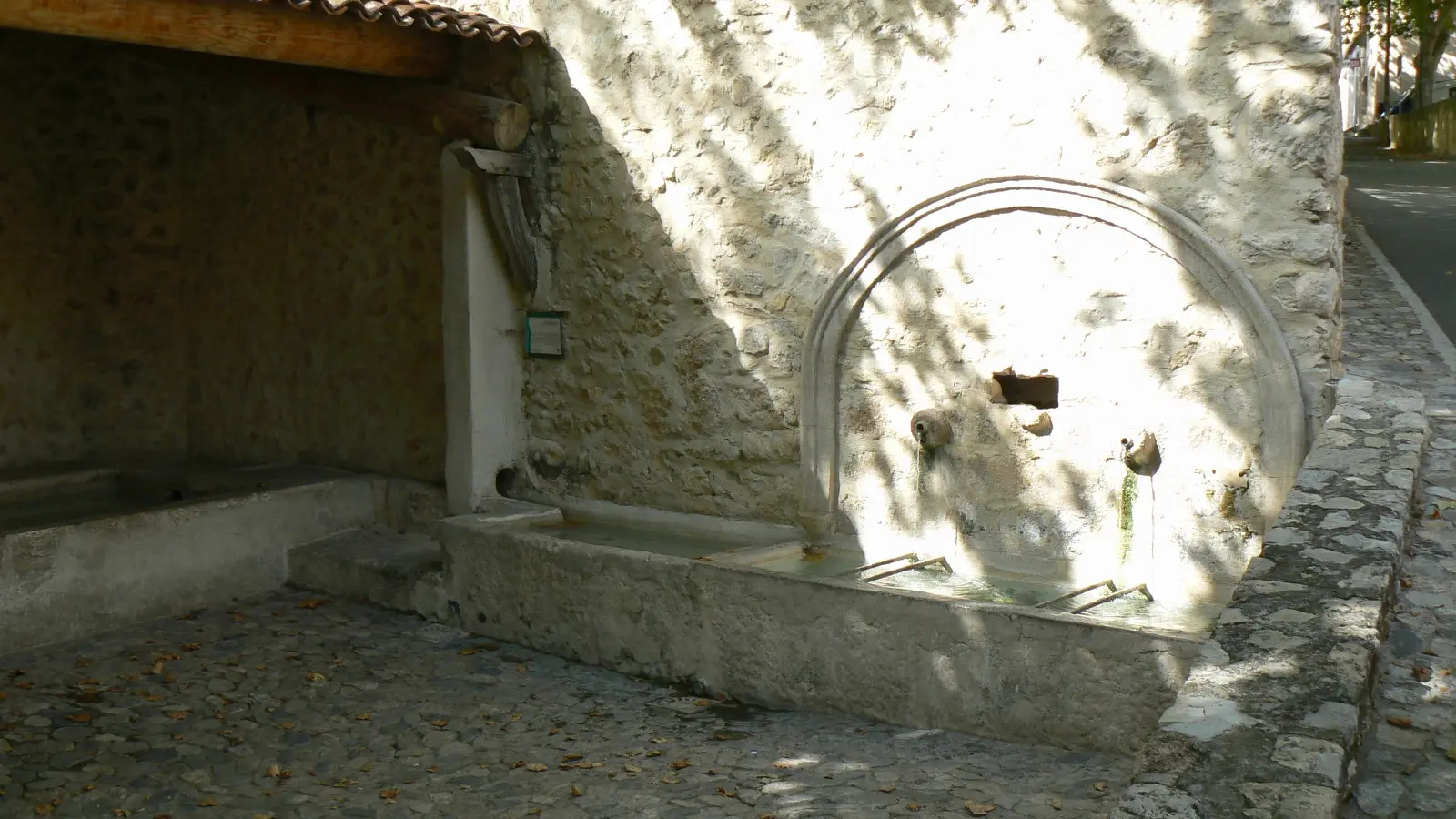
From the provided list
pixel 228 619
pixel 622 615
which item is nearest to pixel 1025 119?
pixel 622 615

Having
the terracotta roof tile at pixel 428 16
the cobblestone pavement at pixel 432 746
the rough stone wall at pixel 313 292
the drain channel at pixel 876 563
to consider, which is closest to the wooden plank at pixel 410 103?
the terracotta roof tile at pixel 428 16

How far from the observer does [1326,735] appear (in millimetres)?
2350

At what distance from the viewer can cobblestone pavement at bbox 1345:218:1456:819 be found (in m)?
2.38

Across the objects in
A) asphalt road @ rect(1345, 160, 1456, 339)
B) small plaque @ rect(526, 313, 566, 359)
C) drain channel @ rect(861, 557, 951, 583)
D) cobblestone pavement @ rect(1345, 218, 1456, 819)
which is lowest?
drain channel @ rect(861, 557, 951, 583)

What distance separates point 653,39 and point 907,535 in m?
2.70

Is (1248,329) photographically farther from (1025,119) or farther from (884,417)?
(884,417)

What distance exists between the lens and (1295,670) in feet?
8.64

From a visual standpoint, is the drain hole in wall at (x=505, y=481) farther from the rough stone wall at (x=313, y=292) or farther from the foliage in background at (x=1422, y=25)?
the foliage in background at (x=1422, y=25)

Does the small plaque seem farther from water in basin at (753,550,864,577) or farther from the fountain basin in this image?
water in basin at (753,550,864,577)

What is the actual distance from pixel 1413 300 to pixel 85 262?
8458 millimetres

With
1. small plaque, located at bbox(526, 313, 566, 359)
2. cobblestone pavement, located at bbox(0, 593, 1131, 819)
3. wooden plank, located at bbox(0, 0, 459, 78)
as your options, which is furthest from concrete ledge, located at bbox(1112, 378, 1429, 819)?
wooden plank, located at bbox(0, 0, 459, 78)

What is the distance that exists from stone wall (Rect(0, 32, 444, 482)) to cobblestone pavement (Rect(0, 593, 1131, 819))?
6.37 feet

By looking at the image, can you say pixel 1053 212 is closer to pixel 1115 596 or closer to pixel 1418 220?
pixel 1115 596

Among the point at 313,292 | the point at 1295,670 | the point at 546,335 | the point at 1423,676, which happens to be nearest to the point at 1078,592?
the point at 1423,676
